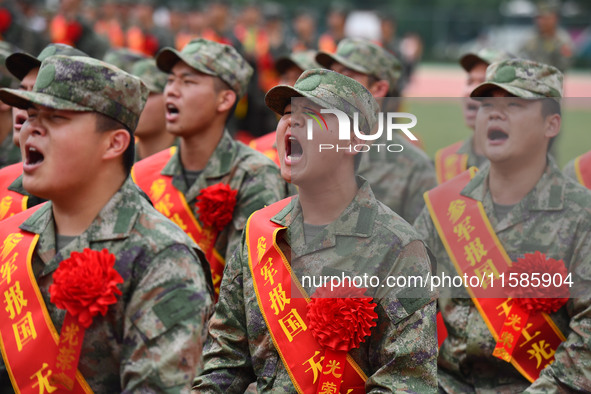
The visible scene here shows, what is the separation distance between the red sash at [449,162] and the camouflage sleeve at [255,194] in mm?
1374

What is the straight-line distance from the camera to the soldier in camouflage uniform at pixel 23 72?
4750 mm

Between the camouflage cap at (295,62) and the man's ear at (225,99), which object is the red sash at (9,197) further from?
the camouflage cap at (295,62)

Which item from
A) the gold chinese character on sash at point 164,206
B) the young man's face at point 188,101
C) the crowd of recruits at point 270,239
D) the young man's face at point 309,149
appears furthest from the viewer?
the young man's face at point 188,101

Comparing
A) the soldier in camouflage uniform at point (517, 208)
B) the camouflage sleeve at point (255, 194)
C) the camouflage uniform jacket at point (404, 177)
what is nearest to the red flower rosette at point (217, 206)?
the camouflage sleeve at point (255, 194)

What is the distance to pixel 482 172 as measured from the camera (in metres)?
4.52

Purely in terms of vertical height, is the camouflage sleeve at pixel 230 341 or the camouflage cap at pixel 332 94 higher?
the camouflage cap at pixel 332 94

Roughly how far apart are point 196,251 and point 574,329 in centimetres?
165

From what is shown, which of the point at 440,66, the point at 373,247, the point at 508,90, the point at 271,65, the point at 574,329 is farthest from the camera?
the point at 440,66

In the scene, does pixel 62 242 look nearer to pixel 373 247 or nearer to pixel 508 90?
pixel 373 247

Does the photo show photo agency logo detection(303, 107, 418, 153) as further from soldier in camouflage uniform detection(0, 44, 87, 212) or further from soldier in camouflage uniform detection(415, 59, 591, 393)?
soldier in camouflage uniform detection(0, 44, 87, 212)

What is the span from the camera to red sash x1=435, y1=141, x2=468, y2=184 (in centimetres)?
617

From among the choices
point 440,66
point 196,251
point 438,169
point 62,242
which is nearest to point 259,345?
point 196,251

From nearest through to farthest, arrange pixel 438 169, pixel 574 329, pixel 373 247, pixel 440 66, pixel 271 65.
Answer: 1. pixel 373 247
2. pixel 574 329
3. pixel 438 169
4. pixel 271 65
5. pixel 440 66

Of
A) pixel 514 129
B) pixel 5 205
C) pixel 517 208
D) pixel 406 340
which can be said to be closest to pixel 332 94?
pixel 406 340
